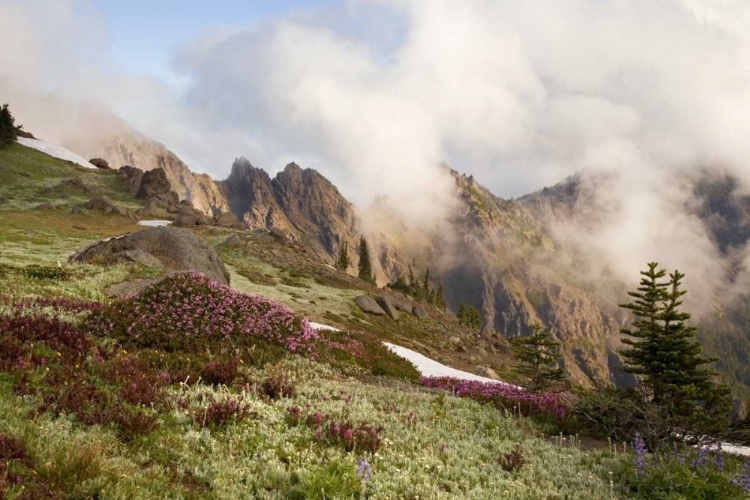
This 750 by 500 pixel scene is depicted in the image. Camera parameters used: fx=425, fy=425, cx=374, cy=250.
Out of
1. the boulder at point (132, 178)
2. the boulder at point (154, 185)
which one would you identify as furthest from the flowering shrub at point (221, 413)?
the boulder at point (132, 178)

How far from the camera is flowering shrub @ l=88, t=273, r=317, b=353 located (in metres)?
13.4

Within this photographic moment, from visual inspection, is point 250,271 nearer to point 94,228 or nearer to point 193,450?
point 94,228

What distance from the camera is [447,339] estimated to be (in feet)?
189

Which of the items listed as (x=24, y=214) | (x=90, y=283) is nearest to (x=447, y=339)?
(x=90, y=283)

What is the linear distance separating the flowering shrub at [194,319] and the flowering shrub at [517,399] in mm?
5801

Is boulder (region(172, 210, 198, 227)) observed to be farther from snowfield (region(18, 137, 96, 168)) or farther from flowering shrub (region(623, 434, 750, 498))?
flowering shrub (region(623, 434, 750, 498))

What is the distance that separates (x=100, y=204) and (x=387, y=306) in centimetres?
5647

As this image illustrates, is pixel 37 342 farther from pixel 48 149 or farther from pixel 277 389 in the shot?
pixel 48 149

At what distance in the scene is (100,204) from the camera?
250 ft

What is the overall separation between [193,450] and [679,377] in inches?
1083

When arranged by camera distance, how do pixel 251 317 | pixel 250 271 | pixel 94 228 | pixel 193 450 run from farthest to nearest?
pixel 94 228 → pixel 250 271 → pixel 251 317 → pixel 193 450

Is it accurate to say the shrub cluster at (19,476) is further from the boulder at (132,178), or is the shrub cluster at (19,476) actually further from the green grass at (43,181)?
the boulder at (132,178)

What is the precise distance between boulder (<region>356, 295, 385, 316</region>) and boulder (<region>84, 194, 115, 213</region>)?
2076 inches

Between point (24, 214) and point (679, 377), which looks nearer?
point (679, 377)
